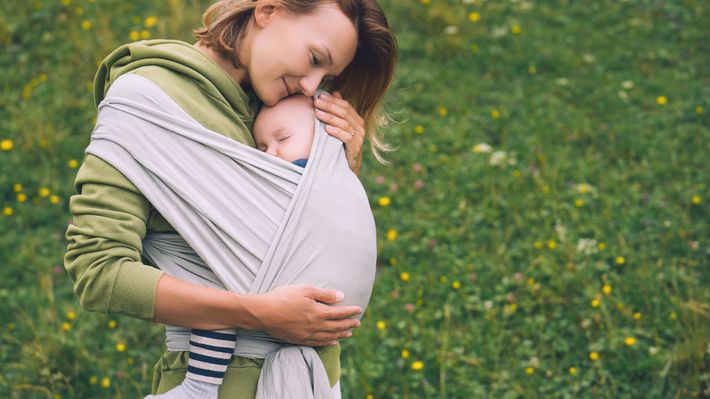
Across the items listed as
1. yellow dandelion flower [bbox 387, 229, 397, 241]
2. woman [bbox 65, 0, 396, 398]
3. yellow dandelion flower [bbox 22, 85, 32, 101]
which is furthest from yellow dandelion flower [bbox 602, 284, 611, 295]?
yellow dandelion flower [bbox 22, 85, 32, 101]

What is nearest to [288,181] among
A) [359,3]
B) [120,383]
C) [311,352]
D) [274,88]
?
[274,88]

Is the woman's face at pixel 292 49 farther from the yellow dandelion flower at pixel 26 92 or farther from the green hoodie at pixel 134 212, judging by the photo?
the yellow dandelion flower at pixel 26 92

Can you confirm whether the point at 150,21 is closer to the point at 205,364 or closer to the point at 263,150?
the point at 263,150

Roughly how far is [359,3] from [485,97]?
3196 mm

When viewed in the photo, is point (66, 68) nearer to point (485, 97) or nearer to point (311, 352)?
point (485, 97)

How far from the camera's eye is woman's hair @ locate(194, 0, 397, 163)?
1.80m

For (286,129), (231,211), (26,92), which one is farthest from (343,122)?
(26,92)

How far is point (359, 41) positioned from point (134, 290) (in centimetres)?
87

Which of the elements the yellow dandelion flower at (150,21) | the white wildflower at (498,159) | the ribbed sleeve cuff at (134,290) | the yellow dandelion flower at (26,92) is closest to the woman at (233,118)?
the ribbed sleeve cuff at (134,290)

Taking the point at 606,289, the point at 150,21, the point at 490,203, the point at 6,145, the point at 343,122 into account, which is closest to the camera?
A: the point at 343,122

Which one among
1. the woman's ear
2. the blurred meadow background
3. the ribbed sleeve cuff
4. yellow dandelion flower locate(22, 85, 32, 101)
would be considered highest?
the woman's ear

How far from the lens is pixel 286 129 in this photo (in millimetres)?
1804

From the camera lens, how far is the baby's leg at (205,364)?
1.58 meters

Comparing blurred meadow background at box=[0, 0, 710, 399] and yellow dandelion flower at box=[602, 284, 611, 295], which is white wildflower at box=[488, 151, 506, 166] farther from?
yellow dandelion flower at box=[602, 284, 611, 295]
